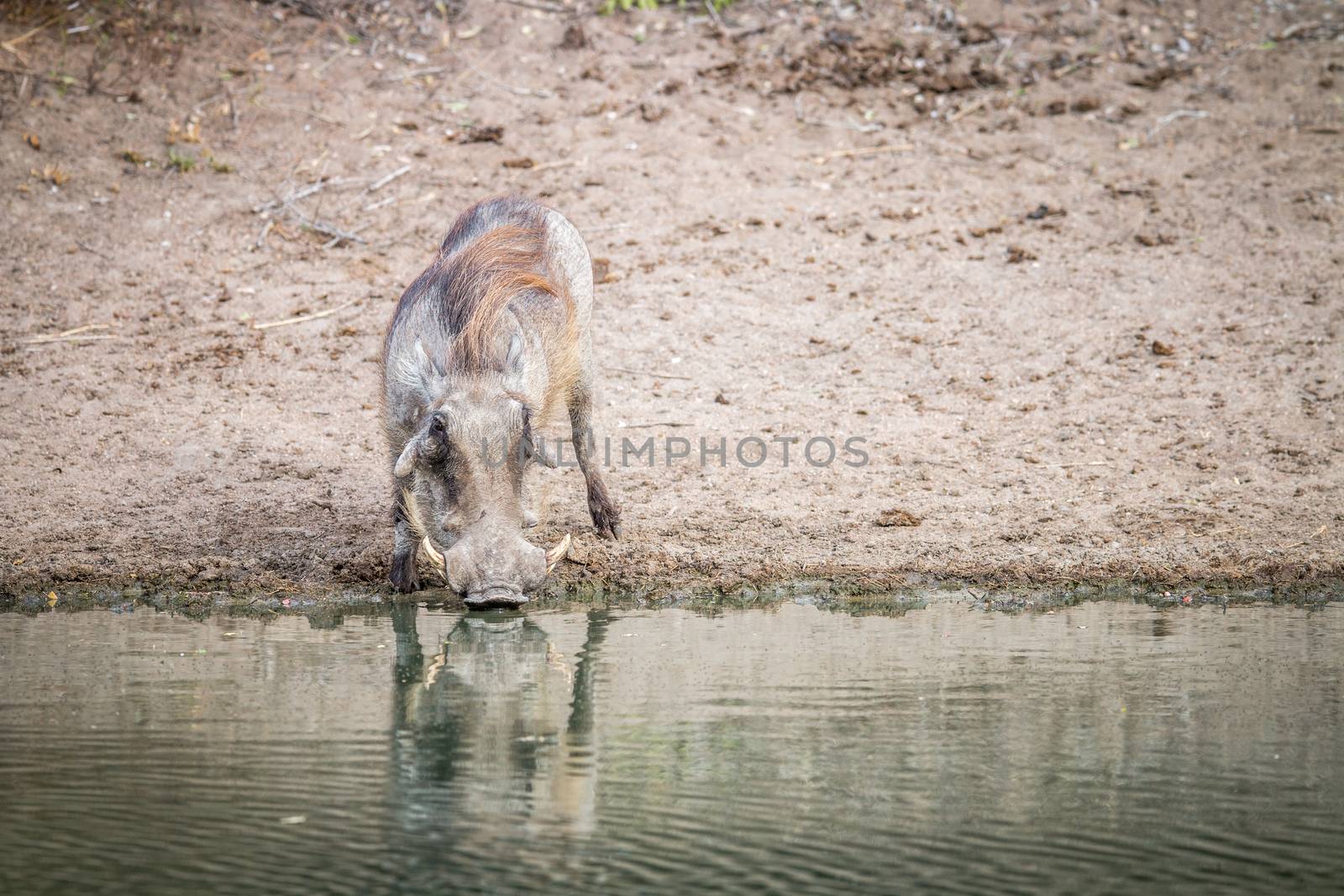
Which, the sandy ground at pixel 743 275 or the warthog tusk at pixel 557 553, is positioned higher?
the sandy ground at pixel 743 275

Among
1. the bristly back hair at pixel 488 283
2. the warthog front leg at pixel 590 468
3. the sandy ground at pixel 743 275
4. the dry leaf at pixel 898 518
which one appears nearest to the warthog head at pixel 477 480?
the bristly back hair at pixel 488 283

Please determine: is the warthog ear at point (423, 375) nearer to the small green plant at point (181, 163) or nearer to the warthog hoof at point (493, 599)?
the warthog hoof at point (493, 599)

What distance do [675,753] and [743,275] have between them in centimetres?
534

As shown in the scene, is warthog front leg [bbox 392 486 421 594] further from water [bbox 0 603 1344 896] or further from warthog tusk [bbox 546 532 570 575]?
warthog tusk [bbox 546 532 570 575]

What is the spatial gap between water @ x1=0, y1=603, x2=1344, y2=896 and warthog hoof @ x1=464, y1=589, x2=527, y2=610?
0.17 m

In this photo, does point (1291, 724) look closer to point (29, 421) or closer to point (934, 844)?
point (934, 844)

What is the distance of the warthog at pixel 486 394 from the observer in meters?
4.51

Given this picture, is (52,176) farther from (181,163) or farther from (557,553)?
(557,553)

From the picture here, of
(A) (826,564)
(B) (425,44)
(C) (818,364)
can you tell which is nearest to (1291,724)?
(A) (826,564)

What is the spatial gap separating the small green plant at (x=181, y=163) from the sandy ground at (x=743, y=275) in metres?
0.06

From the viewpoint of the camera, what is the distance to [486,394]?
15.7 ft

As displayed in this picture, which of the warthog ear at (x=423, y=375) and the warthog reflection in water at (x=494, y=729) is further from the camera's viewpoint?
the warthog ear at (x=423, y=375)

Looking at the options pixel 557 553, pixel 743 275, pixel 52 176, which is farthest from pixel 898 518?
pixel 52 176

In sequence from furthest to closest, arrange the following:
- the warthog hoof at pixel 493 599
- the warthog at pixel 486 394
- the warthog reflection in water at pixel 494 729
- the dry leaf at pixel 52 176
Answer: the dry leaf at pixel 52 176, the warthog at pixel 486 394, the warthog hoof at pixel 493 599, the warthog reflection in water at pixel 494 729
